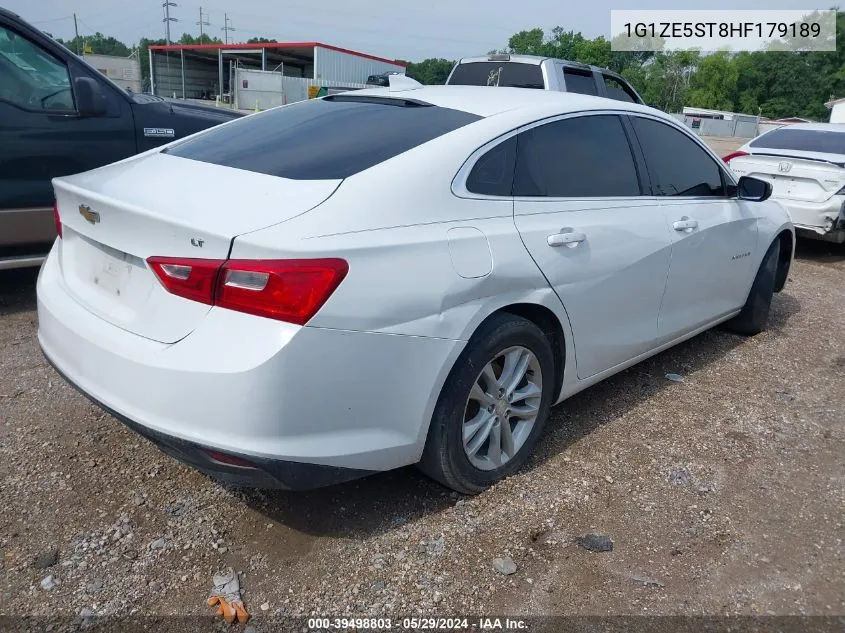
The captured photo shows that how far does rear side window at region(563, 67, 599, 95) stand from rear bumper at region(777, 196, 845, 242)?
2.97m

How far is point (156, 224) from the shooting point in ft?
7.79

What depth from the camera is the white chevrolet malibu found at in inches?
87.6

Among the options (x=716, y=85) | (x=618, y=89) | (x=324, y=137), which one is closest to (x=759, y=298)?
(x=324, y=137)

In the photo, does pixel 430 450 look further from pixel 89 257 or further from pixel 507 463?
pixel 89 257

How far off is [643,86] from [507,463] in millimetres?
97872

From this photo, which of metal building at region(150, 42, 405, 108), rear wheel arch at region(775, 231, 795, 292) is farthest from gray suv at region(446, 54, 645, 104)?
metal building at region(150, 42, 405, 108)

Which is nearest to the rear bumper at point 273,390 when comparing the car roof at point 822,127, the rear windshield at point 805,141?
the rear windshield at point 805,141

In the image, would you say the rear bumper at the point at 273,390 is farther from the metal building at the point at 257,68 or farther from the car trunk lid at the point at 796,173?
the metal building at the point at 257,68

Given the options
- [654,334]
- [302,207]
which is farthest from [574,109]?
[302,207]

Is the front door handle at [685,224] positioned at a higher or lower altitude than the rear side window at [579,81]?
lower

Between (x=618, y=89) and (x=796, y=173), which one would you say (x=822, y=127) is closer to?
(x=796, y=173)

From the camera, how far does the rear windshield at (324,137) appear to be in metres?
2.69

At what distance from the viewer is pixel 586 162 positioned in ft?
11.1

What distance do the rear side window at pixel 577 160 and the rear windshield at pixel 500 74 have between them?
5.30m
